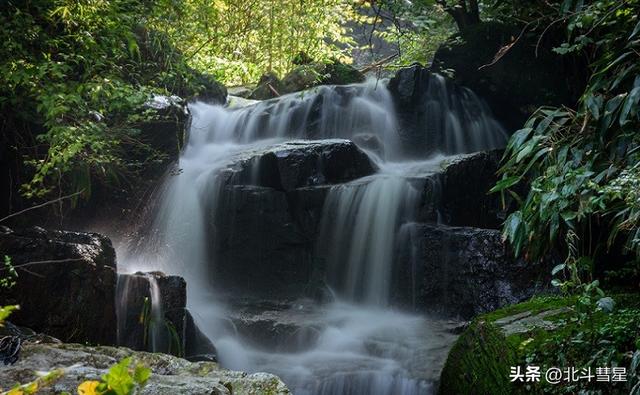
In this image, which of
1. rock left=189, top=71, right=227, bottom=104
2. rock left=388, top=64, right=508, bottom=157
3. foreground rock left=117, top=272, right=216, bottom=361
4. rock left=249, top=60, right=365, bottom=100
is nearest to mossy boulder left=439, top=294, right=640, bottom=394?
foreground rock left=117, top=272, right=216, bottom=361

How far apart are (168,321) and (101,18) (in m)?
3.12

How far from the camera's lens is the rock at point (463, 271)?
7125 mm

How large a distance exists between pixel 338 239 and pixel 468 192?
213 centimetres

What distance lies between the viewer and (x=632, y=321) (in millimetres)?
3320

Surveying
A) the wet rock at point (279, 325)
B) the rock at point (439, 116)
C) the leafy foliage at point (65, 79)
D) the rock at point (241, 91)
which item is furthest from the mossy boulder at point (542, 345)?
the rock at point (241, 91)

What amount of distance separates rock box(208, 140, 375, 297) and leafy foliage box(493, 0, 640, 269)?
14.4 ft

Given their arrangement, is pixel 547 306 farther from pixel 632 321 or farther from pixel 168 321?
pixel 168 321

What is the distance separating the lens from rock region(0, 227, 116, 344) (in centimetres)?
508

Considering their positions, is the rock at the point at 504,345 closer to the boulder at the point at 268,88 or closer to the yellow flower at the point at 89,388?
the yellow flower at the point at 89,388

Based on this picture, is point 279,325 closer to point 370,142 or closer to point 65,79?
point 65,79

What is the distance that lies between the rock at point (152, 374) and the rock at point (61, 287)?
179 centimetres

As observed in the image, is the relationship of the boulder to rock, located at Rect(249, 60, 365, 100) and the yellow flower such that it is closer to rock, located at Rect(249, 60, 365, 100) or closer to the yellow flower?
rock, located at Rect(249, 60, 365, 100)

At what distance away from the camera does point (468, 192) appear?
29.5 ft

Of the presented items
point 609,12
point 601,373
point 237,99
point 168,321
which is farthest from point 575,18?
point 237,99
